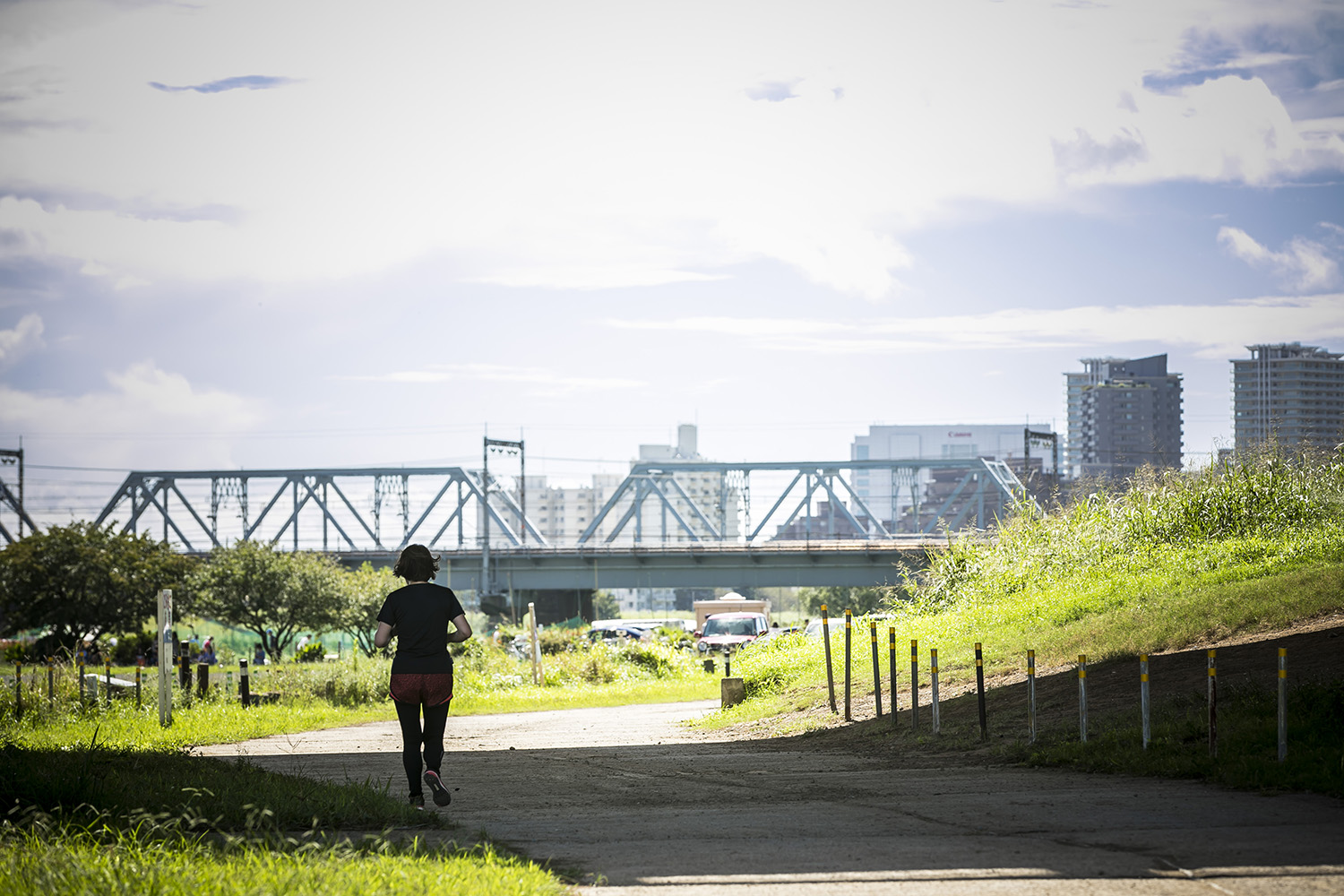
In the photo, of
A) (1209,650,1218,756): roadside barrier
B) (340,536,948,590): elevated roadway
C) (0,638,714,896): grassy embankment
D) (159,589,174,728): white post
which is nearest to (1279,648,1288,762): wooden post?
(1209,650,1218,756): roadside barrier

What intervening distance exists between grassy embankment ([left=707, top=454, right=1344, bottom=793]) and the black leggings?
5.01 metres

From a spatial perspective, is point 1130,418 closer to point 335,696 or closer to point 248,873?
point 335,696

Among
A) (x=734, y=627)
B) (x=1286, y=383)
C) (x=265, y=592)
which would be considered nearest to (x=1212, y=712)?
(x=734, y=627)

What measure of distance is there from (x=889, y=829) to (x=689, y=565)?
56.4 meters

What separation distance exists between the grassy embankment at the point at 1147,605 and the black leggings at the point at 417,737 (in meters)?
5.01

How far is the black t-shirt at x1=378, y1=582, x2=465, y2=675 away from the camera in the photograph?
7.00 m

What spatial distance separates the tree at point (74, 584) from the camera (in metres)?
39.8

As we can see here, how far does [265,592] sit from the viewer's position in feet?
137

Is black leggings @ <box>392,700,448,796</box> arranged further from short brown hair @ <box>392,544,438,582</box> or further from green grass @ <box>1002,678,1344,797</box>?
green grass @ <box>1002,678,1344,797</box>

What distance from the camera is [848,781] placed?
27.1ft

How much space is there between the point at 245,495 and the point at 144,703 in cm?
9085

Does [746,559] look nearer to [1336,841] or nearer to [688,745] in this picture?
[688,745]

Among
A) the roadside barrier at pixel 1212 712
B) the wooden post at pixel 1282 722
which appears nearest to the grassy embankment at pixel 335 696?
the roadside barrier at pixel 1212 712

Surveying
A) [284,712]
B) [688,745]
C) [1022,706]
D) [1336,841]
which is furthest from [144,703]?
[1336,841]
